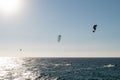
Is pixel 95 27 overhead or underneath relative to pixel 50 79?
overhead

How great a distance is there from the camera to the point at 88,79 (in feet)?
229

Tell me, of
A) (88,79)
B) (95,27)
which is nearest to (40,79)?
(88,79)

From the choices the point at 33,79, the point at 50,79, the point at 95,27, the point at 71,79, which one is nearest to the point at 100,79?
the point at 71,79

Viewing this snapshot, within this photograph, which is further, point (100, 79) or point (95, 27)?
point (100, 79)

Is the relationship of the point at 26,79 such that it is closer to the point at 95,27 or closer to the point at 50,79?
the point at 50,79

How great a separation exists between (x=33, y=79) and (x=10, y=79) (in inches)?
247

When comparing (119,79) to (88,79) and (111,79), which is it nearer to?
(111,79)

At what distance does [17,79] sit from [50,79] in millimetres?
8931

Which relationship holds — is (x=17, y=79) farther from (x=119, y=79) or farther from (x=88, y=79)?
(x=119, y=79)

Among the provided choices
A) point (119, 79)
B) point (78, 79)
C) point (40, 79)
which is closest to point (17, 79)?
point (40, 79)

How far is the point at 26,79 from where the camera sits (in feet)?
223

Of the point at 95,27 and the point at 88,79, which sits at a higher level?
the point at 95,27

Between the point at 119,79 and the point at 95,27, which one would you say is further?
the point at 119,79

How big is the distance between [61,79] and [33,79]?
749 centimetres
